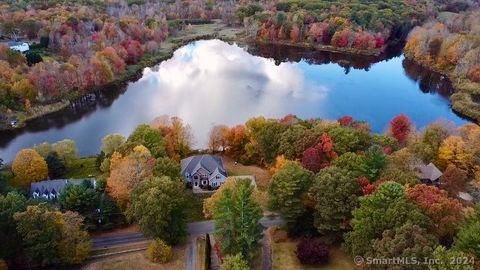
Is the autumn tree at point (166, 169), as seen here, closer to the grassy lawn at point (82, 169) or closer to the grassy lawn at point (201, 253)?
the grassy lawn at point (201, 253)

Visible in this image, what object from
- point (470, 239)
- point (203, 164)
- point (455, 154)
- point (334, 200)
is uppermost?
point (470, 239)

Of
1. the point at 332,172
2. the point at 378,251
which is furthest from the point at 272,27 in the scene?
the point at 378,251

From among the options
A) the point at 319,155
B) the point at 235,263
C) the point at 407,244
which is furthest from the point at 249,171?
the point at 407,244

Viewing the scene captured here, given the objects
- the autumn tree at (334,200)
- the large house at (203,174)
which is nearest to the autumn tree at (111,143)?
the large house at (203,174)

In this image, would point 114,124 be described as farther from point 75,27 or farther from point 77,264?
point 75,27

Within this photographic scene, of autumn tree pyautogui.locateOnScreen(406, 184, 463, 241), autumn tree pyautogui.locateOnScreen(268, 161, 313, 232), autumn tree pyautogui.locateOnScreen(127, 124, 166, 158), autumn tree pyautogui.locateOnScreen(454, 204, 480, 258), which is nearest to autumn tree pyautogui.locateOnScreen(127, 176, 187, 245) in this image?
autumn tree pyautogui.locateOnScreen(268, 161, 313, 232)

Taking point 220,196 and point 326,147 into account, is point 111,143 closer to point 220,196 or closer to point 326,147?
point 220,196

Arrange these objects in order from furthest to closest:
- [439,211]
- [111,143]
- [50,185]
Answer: [111,143] → [50,185] → [439,211]
